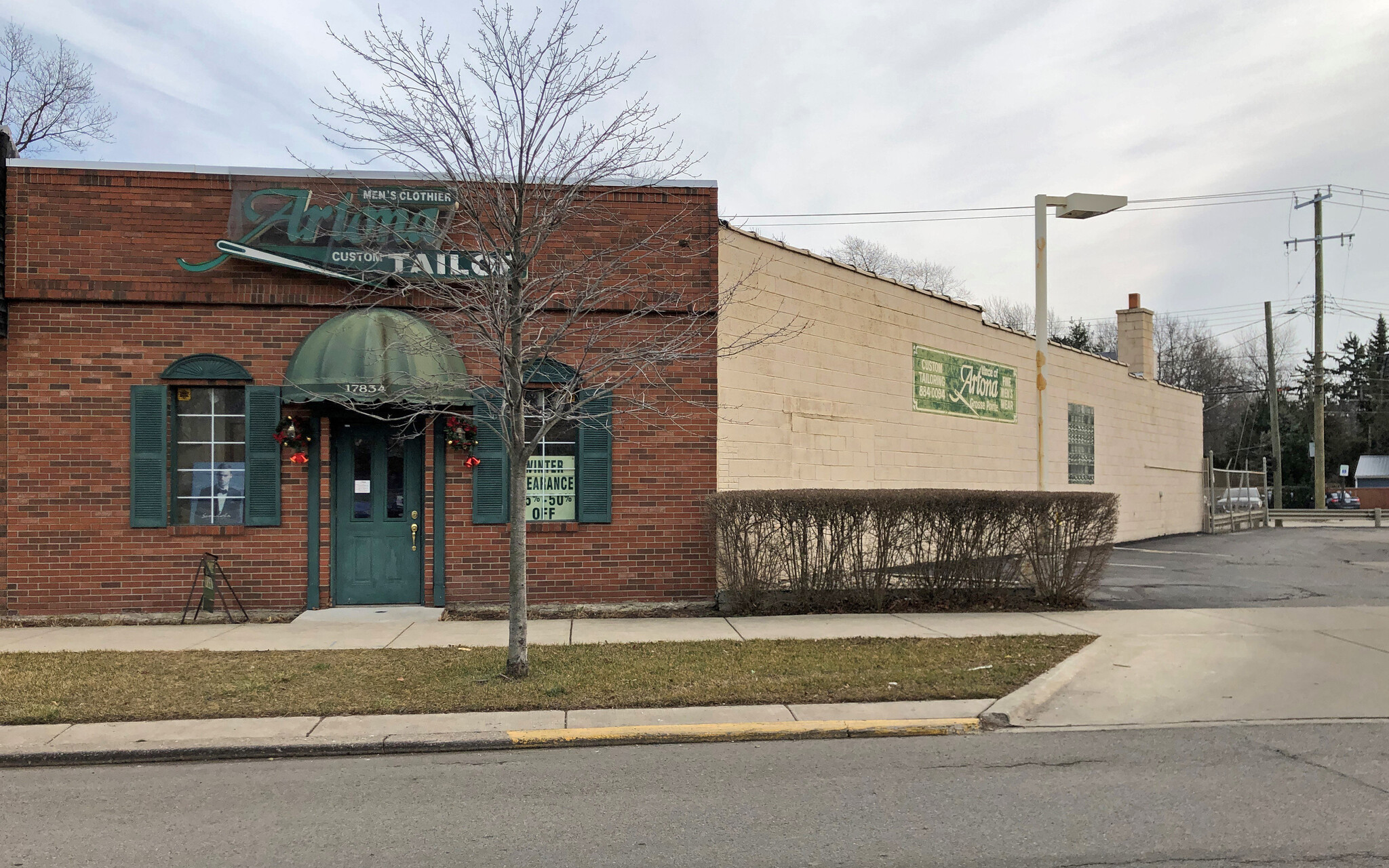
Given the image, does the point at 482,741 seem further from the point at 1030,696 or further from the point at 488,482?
the point at 488,482

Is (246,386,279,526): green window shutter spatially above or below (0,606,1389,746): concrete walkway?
above

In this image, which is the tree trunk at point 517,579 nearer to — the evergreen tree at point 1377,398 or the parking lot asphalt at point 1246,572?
the parking lot asphalt at point 1246,572

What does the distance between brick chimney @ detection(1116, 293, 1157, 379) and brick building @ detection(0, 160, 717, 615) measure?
17.7 metres

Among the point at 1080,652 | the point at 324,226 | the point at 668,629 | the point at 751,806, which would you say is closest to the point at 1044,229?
the point at 1080,652

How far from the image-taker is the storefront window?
11.5 meters

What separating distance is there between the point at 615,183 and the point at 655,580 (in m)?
4.81

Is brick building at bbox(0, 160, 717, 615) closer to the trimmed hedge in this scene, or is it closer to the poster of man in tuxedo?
the poster of man in tuxedo

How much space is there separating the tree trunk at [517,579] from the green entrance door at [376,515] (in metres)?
3.86

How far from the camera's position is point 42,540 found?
34.8 feet

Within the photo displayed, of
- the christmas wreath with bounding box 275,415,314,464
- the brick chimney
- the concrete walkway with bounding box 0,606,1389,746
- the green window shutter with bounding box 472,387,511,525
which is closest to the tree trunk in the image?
the concrete walkway with bounding box 0,606,1389,746

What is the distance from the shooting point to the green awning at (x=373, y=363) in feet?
33.0

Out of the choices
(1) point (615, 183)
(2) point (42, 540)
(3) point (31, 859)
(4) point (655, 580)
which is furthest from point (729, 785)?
(2) point (42, 540)

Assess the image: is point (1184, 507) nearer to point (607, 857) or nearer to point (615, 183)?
point (615, 183)

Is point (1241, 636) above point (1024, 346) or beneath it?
beneath
